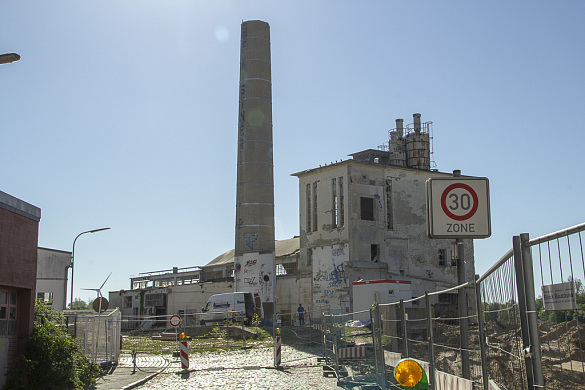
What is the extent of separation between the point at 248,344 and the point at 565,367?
93.7ft

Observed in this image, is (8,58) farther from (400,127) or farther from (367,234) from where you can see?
(400,127)

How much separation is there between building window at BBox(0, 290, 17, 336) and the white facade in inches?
1232

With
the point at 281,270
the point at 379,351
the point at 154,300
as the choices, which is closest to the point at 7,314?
the point at 379,351

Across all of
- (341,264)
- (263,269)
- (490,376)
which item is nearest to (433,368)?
(490,376)

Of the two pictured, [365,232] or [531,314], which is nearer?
[531,314]

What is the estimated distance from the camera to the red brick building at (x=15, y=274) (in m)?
14.2

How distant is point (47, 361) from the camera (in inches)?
572

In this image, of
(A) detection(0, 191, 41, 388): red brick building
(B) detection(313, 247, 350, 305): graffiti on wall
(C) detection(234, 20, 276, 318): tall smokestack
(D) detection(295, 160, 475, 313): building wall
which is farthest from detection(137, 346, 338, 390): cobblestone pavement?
(C) detection(234, 20, 276, 318): tall smokestack

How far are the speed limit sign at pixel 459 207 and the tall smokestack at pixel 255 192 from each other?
43.0m

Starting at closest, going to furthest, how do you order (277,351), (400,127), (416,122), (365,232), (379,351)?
(379,351), (277,351), (365,232), (416,122), (400,127)

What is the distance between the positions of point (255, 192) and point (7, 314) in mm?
37467

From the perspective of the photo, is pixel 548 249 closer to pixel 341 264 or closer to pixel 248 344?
pixel 248 344

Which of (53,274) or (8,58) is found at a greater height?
(8,58)

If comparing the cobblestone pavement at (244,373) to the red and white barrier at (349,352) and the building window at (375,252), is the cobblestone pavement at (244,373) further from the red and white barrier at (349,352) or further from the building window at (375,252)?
the building window at (375,252)
